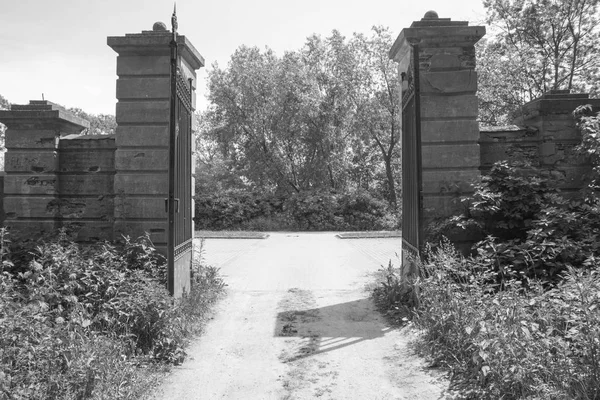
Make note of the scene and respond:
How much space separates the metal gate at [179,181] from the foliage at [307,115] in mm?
23527

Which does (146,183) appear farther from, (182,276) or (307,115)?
(307,115)

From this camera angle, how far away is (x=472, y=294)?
194 inches

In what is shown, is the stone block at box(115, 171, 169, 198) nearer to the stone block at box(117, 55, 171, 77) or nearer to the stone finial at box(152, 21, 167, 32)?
the stone block at box(117, 55, 171, 77)

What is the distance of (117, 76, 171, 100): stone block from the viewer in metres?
6.71

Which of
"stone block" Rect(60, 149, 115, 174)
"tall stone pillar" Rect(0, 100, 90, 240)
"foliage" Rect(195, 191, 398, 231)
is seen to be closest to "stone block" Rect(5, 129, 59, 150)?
"tall stone pillar" Rect(0, 100, 90, 240)

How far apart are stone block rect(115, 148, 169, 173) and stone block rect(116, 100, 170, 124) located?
416mm

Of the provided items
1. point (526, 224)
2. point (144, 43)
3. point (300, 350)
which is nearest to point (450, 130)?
point (526, 224)

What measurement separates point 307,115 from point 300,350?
26417 mm

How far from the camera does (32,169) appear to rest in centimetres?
725

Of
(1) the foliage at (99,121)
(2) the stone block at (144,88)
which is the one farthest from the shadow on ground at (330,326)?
(1) the foliage at (99,121)

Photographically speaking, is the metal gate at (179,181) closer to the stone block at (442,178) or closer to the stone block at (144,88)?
the stone block at (144,88)

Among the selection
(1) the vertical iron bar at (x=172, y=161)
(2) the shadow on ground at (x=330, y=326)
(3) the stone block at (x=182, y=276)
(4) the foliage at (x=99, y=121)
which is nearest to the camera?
(2) the shadow on ground at (x=330, y=326)

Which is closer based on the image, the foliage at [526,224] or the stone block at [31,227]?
the foliage at [526,224]

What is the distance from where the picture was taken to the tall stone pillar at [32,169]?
7207 mm
